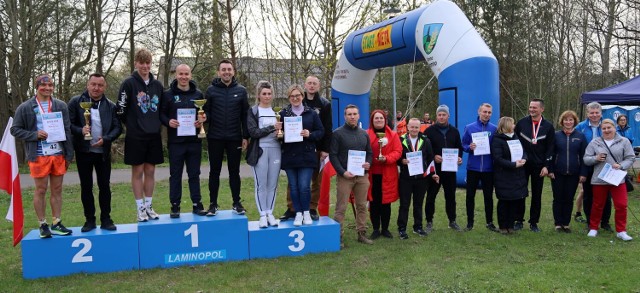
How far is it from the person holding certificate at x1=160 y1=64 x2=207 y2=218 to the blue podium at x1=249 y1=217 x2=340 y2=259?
90cm

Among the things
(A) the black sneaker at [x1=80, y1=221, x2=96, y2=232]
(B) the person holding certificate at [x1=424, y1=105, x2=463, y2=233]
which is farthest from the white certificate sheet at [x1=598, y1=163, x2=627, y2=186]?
(A) the black sneaker at [x1=80, y1=221, x2=96, y2=232]

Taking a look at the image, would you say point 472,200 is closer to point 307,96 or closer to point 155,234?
point 307,96

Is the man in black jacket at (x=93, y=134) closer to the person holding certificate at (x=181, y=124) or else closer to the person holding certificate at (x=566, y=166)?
the person holding certificate at (x=181, y=124)

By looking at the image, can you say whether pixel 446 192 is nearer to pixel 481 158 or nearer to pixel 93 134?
pixel 481 158

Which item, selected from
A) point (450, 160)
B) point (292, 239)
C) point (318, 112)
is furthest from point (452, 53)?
point (292, 239)

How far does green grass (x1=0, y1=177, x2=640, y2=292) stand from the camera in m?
4.56

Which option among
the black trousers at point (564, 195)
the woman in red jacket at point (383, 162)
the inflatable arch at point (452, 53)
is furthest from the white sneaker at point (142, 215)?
the inflatable arch at point (452, 53)

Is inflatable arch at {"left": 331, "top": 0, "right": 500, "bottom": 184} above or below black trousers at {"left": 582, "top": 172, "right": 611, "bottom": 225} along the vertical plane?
above

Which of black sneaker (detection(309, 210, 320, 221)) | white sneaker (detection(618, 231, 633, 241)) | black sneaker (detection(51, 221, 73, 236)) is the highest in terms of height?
black sneaker (detection(51, 221, 73, 236))

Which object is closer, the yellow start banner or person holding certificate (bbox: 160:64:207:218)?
person holding certificate (bbox: 160:64:207:218)

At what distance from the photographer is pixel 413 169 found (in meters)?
6.12

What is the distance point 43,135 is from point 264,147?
2114mm

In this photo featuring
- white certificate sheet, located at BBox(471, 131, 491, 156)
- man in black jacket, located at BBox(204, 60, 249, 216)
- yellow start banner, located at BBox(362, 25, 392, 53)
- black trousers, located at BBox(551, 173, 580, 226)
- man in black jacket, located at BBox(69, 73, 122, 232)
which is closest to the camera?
man in black jacket, located at BBox(69, 73, 122, 232)

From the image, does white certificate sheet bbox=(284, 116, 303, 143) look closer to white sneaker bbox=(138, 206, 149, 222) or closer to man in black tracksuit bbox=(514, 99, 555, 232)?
white sneaker bbox=(138, 206, 149, 222)
